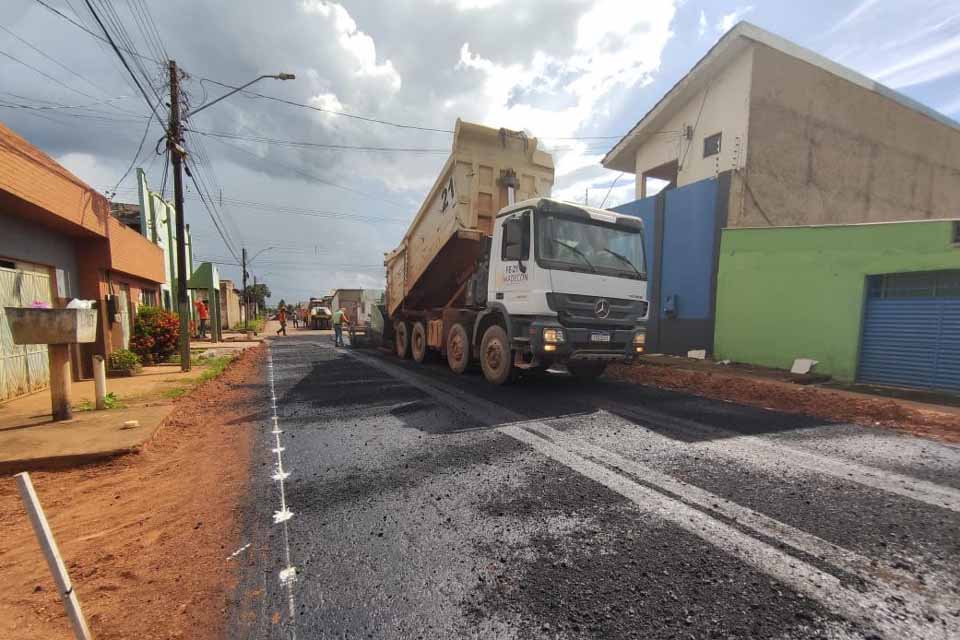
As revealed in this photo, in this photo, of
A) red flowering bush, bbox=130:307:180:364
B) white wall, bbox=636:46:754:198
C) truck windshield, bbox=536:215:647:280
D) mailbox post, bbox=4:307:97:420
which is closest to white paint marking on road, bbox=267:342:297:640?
mailbox post, bbox=4:307:97:420

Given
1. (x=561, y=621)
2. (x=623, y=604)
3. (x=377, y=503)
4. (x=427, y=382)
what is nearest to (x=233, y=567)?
(x=377, y=503)

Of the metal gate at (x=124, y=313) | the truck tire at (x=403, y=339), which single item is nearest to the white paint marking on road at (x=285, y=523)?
the truck tire at (x=403, y=339)

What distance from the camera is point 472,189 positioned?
754 cm

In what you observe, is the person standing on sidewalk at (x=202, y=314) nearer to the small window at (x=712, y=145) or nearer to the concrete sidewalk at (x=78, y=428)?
the concrete sidewalk at (x=78, y=428)

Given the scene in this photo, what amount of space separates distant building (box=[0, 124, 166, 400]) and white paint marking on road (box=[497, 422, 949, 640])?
8127mm

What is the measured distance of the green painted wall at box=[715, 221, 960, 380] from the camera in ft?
23.7

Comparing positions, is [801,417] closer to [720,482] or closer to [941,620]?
[720,482]

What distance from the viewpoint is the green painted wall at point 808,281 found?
7.21 metres

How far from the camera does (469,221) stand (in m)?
7.59

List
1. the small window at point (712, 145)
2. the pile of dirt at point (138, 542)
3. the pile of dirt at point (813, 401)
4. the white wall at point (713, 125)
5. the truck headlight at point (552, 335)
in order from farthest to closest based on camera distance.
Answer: the small window at point (712, 145) < the white wall at point (713, 125) < the truck headlight at point (552, 335) < the pile of dirt at point (813, 401) < the pile of dirt at point (138, 542)

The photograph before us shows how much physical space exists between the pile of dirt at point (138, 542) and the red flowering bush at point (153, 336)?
24.3ft

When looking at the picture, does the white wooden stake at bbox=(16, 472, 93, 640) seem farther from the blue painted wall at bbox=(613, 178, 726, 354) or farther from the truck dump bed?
the blue painted wall at bbox=(613, 178, 726, 354)

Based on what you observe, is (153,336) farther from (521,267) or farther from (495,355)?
(521,267)

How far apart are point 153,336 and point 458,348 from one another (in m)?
8.15
